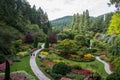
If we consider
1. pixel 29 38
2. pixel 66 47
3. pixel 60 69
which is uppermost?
pixel 29 38

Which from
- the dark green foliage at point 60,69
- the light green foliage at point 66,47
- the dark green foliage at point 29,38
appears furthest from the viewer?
the dark green foliage at point 29,38

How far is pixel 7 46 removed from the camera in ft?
66.1

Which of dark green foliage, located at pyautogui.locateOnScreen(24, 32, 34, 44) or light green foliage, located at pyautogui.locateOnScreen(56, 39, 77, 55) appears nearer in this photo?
light green foliage, located at pyautogui.locateOnScreen(56, 39, 77, 55)

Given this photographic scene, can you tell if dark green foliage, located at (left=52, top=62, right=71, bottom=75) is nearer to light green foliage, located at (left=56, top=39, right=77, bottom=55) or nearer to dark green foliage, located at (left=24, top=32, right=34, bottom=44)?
light green foliage, located at (left=56, top=39, right=77, bottom=55)

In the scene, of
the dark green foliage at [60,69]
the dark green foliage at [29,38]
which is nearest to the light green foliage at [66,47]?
the dark green foliage at [29,38]

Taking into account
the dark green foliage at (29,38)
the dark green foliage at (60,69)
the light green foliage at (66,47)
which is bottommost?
the dark green foliage at (60,69)

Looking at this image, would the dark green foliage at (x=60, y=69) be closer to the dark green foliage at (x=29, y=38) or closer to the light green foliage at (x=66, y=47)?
the light green foliage at (x=66, y=47)

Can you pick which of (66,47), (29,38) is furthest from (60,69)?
(29,38)

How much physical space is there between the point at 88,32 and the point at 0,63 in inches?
2253

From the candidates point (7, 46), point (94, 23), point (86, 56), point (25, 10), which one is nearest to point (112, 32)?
point (86, 56)

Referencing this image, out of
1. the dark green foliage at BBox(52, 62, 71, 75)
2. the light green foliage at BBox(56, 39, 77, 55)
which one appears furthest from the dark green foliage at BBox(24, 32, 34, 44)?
the dark green foliage at BBox(52, 62, 71, 75)

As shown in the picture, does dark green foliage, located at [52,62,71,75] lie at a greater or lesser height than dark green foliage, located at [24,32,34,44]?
lesser

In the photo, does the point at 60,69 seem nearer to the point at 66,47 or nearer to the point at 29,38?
the point at 66,47

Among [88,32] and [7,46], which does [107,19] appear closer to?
[88,32]
